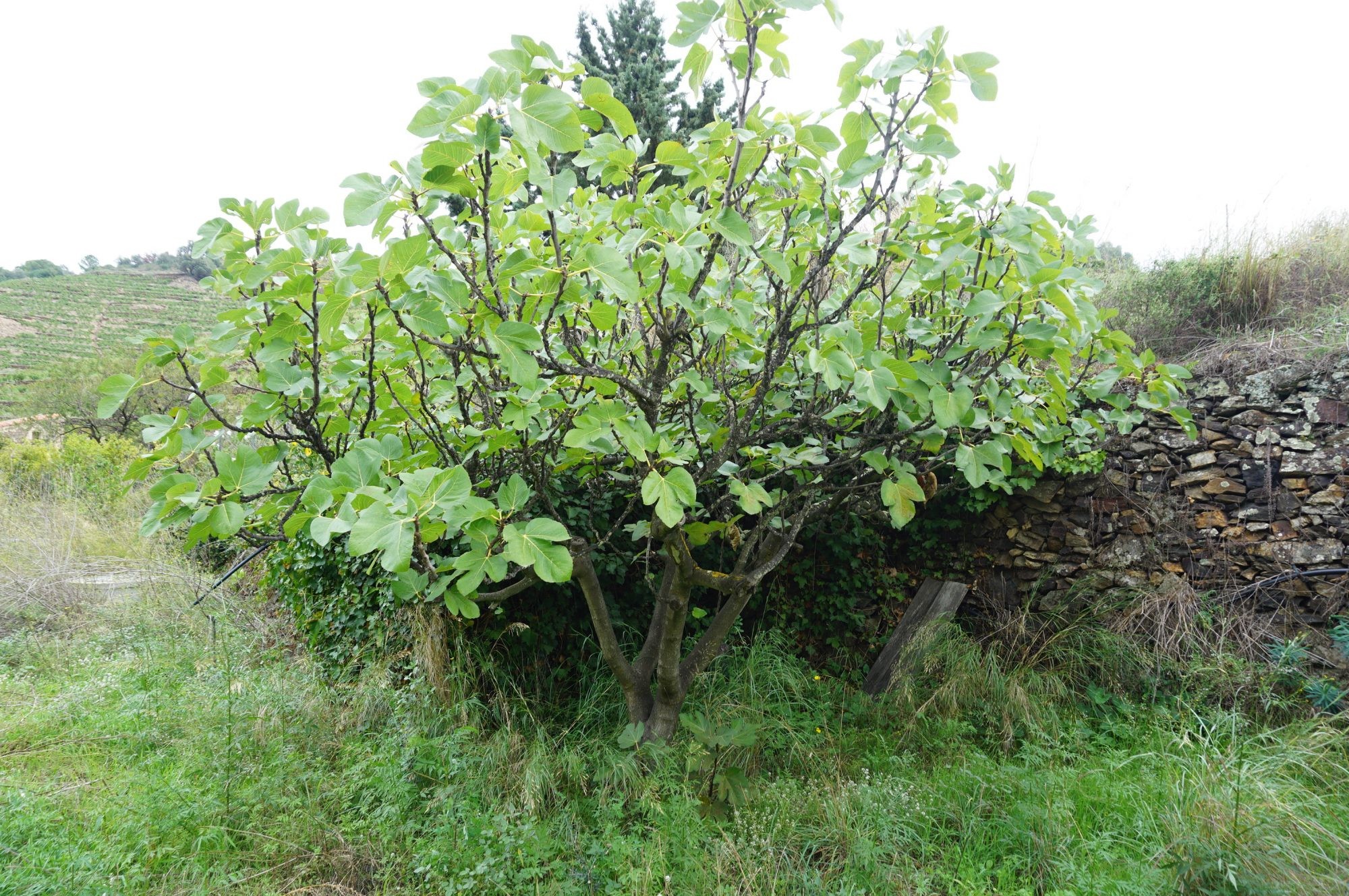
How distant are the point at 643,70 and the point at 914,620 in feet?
32.7

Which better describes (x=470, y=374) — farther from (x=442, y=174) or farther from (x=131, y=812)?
(x=131, y=812)

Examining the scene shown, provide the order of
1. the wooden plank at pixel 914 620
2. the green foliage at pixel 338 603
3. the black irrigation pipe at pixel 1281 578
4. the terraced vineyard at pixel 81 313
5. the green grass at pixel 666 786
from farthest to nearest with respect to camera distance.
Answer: the terraced vineyard at pixel 81 313
the wooden plank at pixel 914 620
the green foliage at pixel 338 603
the black irrigation pipe at pixel 1281 578
the green grass at pixel 666 786

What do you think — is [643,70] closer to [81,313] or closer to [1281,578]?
[1281,578]

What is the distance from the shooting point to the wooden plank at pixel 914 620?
157 inches

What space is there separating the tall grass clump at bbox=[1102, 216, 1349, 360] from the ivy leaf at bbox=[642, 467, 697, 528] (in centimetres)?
447

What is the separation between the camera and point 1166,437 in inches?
153

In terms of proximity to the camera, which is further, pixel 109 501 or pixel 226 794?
pixel 109 501

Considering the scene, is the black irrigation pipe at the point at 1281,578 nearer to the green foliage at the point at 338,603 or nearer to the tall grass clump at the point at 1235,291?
the tall grass clump at the point at 1235,291

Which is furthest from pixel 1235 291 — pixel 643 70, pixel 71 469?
pixel 71 469

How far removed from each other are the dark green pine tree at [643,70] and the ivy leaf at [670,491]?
9.98 m

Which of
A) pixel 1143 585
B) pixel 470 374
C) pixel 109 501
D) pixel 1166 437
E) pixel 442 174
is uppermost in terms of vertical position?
pixel 442 174

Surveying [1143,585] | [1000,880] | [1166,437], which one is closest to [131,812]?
[1000,880]

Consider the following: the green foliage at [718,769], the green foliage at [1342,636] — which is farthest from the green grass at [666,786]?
the green foliage at [1342,636]

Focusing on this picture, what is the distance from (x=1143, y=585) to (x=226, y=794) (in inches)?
171
